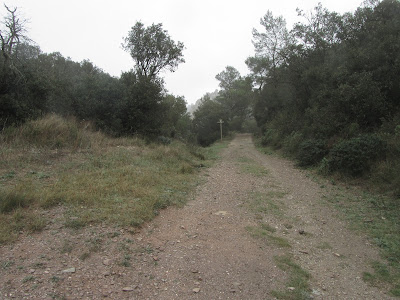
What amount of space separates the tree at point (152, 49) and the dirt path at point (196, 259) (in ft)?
56.9

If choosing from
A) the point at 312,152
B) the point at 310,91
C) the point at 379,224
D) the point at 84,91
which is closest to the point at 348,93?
the point at 312,152

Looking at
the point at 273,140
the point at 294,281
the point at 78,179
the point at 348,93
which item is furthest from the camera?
the point at 273,140

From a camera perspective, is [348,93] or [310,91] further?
[310,91]

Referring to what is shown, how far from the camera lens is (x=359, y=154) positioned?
8805mm

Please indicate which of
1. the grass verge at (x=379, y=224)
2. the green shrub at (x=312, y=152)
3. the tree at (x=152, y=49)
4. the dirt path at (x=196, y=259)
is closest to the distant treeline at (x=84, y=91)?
the tree at (x=152, y=49)

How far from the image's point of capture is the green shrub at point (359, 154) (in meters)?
8.70

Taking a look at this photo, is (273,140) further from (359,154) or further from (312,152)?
(359,154)

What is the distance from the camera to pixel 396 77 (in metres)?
10.9

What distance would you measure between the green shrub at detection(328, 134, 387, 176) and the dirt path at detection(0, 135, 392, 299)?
376 centimetres

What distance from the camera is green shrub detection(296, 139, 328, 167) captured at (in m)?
11.6

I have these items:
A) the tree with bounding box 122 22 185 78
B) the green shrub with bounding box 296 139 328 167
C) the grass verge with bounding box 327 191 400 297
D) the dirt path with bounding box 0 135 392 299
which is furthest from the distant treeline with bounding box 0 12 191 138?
the grass verge with bounding box 327 191 400 297

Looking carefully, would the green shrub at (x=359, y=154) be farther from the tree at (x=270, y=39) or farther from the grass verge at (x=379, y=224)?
the tree at (x=270, y=39)

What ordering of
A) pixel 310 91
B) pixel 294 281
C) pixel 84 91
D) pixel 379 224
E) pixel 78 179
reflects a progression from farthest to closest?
1. pixel 310 91
2. pixel 84 91
3. pixel 78 179
4. pixel 379 224
5. pixel 294 281

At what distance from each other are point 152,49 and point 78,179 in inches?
673
